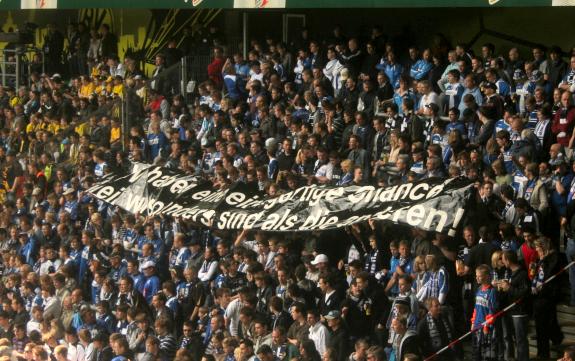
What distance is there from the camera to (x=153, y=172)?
16.7 metres

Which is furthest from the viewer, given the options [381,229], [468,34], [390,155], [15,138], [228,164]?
[15,138]

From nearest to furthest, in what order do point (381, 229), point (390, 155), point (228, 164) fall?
point (381, 229) < point (390, 155) < point (228, 164)

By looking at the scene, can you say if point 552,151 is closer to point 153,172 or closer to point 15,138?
point 153,172

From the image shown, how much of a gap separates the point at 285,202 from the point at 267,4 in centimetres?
544

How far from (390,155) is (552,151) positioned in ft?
7.02

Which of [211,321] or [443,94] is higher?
[443,94]

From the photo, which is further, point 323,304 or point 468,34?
point 468,34

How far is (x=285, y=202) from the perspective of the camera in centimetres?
1484

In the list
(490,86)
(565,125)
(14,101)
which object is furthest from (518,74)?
(14,101)

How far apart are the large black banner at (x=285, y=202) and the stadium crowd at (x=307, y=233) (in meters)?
0.25

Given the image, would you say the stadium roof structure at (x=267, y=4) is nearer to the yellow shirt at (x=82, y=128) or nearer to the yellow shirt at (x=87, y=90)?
the yellow shirt at (x=87, y=90)

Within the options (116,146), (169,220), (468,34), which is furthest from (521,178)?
(116,146)

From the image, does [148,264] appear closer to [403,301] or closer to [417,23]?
[403,301]

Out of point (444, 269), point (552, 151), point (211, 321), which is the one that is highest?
point (552, 151)
